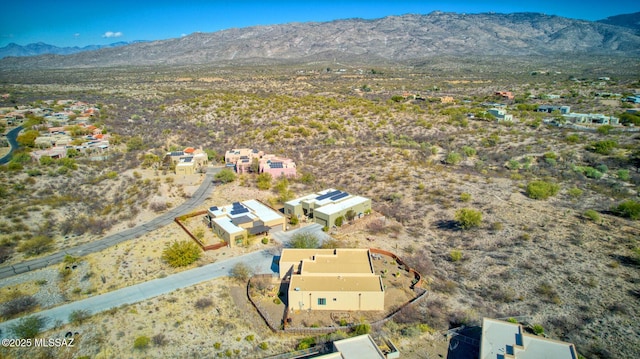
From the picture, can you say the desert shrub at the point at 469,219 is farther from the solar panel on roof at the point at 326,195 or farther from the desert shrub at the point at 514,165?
the desert shrub at the point at 514,165

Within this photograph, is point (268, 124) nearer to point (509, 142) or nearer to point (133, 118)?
point (133, 118)

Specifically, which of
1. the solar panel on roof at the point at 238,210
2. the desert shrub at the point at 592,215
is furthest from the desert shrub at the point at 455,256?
the solar panel on roof at the point at 238,210

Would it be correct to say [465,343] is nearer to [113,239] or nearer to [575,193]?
[575,193]

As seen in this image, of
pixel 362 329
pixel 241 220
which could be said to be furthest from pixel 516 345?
pixel 241 220

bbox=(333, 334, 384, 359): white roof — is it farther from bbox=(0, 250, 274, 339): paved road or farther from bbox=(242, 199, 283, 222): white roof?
bbox=(242, 199, 283, 222): white roof

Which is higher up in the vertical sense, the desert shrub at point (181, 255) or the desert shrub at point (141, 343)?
the desert shrub at point (181, 255)

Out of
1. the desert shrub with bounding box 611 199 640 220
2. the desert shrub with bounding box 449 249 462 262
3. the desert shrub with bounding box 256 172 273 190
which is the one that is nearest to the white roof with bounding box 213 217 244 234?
the desert shrub with bounding box 256 172 273 190
